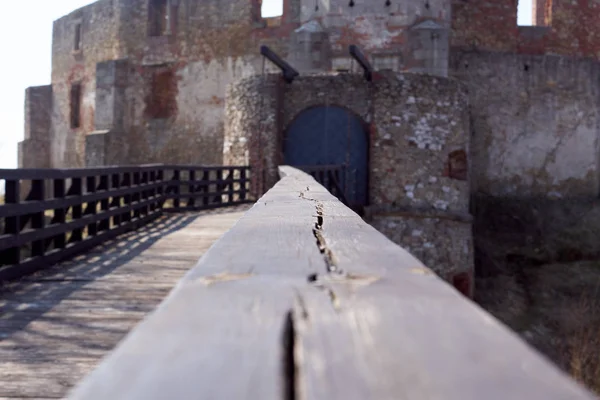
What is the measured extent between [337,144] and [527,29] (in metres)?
7.24

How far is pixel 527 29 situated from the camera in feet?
50.0

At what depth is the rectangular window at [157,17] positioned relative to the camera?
16.8 metres

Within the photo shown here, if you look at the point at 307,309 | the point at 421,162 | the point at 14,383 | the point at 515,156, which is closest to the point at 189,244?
the point at 14,383

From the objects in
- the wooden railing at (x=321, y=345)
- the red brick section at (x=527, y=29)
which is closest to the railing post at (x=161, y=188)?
the wooden railing at (x=321, y=345)

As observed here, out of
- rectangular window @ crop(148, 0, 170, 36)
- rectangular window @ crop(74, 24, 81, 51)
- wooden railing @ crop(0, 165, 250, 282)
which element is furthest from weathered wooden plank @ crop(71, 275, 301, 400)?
rectangular window @ crop(74, 24, 81, 51)

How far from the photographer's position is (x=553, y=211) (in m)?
13.8

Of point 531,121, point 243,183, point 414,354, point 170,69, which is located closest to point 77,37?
point 170,69

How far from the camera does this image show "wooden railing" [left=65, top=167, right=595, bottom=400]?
2.40ft

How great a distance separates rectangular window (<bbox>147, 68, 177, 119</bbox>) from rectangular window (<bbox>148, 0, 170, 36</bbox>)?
113 centimetres

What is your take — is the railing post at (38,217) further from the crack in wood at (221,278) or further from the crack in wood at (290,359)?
the crack in wood at (290,359)

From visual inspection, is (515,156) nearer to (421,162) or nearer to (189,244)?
(421,162)

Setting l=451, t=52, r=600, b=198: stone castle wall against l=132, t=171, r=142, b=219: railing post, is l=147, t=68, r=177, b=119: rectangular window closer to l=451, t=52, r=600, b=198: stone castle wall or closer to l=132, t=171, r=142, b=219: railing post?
l=451, t=52, r=600, b=198: stone castle wall

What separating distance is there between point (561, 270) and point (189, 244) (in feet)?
28.2

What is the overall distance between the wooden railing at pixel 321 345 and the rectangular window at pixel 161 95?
15.9 metres
